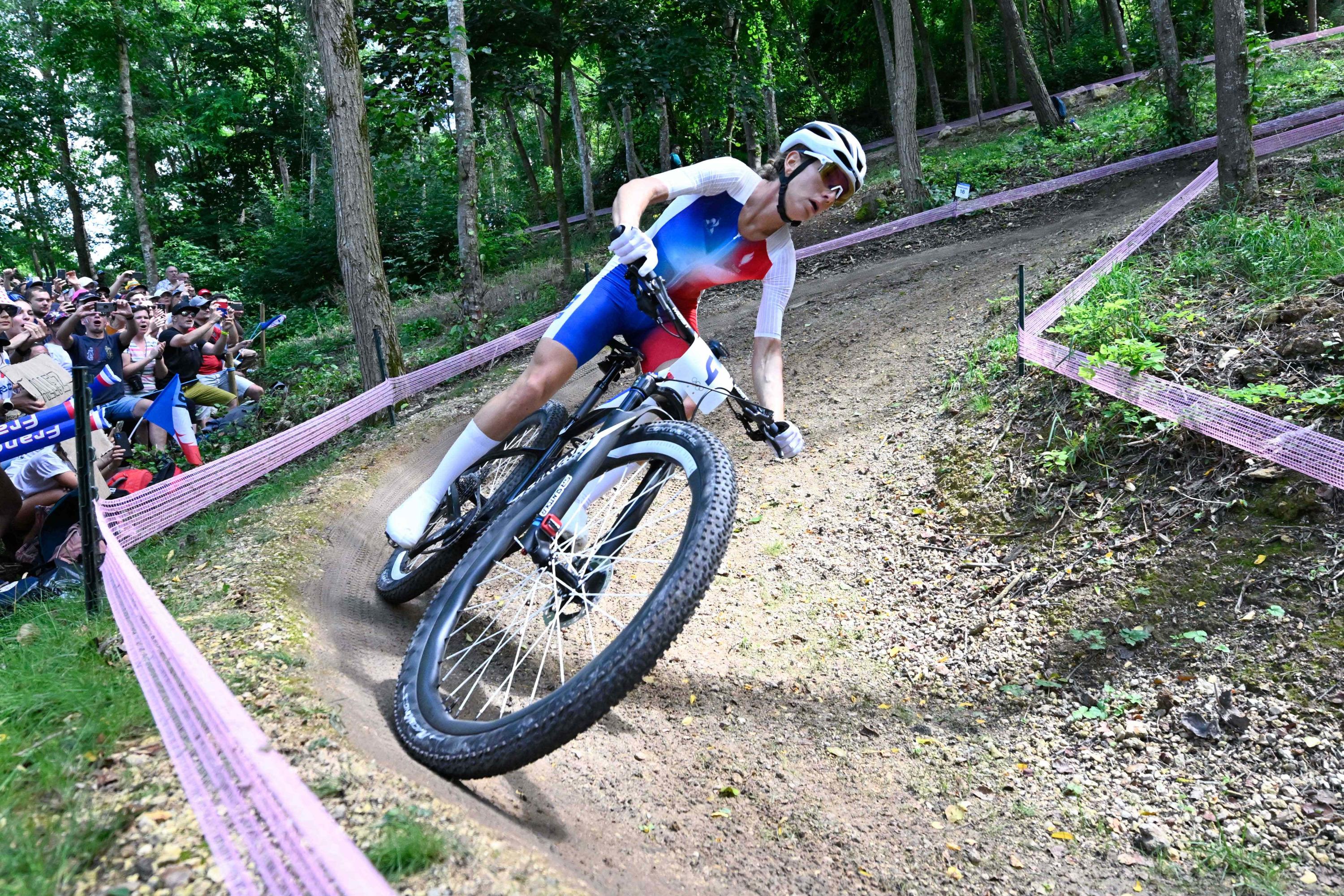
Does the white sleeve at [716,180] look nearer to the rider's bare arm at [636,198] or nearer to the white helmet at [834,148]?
the rider's bare arm at [636,198]

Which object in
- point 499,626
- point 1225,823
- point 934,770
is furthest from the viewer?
point 499,626

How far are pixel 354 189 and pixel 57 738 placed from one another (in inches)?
288

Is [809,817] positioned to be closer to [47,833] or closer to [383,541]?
[47,833]

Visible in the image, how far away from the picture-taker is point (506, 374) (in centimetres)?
1052

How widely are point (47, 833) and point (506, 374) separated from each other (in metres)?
8.62

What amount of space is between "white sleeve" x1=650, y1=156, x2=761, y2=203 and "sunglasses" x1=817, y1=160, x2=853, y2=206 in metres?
0.33

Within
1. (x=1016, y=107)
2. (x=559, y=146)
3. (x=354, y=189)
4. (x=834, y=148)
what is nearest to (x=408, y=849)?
(x=834, y=148)

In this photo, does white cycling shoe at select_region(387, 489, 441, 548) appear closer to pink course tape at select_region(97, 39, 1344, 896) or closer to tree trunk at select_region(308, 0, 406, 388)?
pink course tape at select_region(97, 39, 1344, 896)

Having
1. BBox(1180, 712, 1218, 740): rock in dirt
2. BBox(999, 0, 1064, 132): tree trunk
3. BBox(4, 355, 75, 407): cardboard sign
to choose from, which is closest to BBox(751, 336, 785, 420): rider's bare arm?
BBox(1180, 712, 1218, 740): rock in dirt

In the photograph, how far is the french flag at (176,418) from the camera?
8.09m

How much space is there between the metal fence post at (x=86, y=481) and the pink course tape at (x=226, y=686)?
79 mm

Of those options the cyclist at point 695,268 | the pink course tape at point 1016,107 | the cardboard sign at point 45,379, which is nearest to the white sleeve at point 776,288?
the cyclist at point 695,268

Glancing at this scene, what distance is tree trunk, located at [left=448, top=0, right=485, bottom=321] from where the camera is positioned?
10969 millimetres

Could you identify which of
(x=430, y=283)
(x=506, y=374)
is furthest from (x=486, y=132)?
(x=506, y=374)
